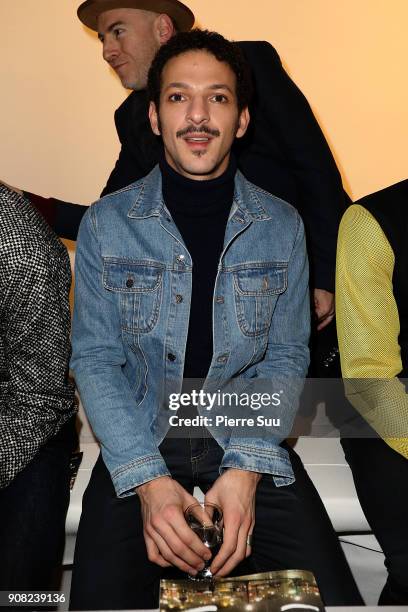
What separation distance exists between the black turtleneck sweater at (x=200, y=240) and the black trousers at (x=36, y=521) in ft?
1.14

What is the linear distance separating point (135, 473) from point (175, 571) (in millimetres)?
217

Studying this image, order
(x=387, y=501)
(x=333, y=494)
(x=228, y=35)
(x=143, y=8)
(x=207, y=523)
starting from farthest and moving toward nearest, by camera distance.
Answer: (x=228, y=35)
(x=143, y=8)
(x=333, y=494)
(x=387, y=501)
(x=207, y=523)

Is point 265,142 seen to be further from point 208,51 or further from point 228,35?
point 228,35

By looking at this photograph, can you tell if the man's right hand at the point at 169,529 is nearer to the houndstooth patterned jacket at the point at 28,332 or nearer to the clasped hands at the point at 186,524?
the clasped hands at the point at 186,524

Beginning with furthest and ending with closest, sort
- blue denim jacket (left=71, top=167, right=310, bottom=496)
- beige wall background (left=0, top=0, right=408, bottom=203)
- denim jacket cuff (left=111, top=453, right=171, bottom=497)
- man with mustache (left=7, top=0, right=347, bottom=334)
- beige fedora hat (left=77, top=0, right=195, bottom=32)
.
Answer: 1. beige wall background (left=0, top=0, right=408, bottom=203)
2. beige fedora hat (left=77, top=0, right=195, bottom=32)
3. man with mustache (left=7, top=0, right=347, bottom=334)
4. blue denim jacket (left=71, top=167, right=310, bottom=496)
5. denim jacket cuff (left=111, top=453, right=171, bottom=497)

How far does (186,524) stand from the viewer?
1.26m

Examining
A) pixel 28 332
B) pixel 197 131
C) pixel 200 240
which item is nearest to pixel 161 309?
pixel 200 240

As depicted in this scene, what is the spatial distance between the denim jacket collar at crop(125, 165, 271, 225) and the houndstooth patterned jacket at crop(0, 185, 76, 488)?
0.67ft

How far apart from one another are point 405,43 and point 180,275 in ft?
4.59

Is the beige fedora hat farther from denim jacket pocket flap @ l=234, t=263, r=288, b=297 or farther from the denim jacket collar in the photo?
denim jacket pocket flap @ l=234, t=263, r=288, b=297

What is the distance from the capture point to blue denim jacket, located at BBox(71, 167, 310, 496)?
148cm

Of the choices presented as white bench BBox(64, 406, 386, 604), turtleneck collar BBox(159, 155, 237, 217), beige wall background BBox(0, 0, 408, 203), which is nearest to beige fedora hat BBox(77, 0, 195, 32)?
beige wall background BBox(0, 0, 408, 203)

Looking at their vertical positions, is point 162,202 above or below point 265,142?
below

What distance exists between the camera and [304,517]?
1.38 metres
